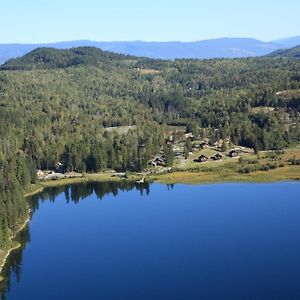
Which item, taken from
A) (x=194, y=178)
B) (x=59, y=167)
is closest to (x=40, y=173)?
(x=59, y=167)

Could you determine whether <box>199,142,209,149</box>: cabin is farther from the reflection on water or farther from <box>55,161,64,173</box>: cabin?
<box>55,161,64,173</box>: cabin

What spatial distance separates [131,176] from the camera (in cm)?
13112

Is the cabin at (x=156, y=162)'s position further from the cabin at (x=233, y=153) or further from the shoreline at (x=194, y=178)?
the cabin at (x=233, y=153)

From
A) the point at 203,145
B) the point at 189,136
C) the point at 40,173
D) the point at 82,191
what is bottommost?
the point at 82,191

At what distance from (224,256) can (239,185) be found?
1797 inches

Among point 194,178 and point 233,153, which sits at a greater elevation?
point 233,153

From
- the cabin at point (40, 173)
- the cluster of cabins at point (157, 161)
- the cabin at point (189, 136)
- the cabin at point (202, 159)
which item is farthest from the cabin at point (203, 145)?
the cabin at point (40, 173)

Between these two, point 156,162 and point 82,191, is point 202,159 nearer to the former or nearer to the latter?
point 156,162

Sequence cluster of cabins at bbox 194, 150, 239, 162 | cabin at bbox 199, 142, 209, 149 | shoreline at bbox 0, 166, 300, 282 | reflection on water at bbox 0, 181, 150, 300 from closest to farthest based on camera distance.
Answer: reflection on water at bbox 0, 181, 150, 300 → shoreline at bbox 0, 166, 300, 282 → cluster of cabins at bbox 194, 150, 239, 162 → cabin at bbox 199, 142, 209, 149

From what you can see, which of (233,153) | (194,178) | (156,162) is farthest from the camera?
(233,153)

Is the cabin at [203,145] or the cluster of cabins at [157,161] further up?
the cabin at [203,145]

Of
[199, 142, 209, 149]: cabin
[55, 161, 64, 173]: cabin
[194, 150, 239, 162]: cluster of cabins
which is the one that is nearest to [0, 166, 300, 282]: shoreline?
[55, 161, 64, 173]: cabin

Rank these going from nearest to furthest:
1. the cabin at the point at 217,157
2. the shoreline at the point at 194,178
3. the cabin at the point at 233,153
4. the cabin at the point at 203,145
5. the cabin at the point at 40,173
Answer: the shoreline at the point at 194,178
the cabin at the point at 40,173
the cabin at the point at 217,157
the cabin at the point at 233,153
the cabin at the point at 203,145

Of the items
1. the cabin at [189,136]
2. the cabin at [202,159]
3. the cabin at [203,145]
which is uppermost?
the cabin at [189,136]
